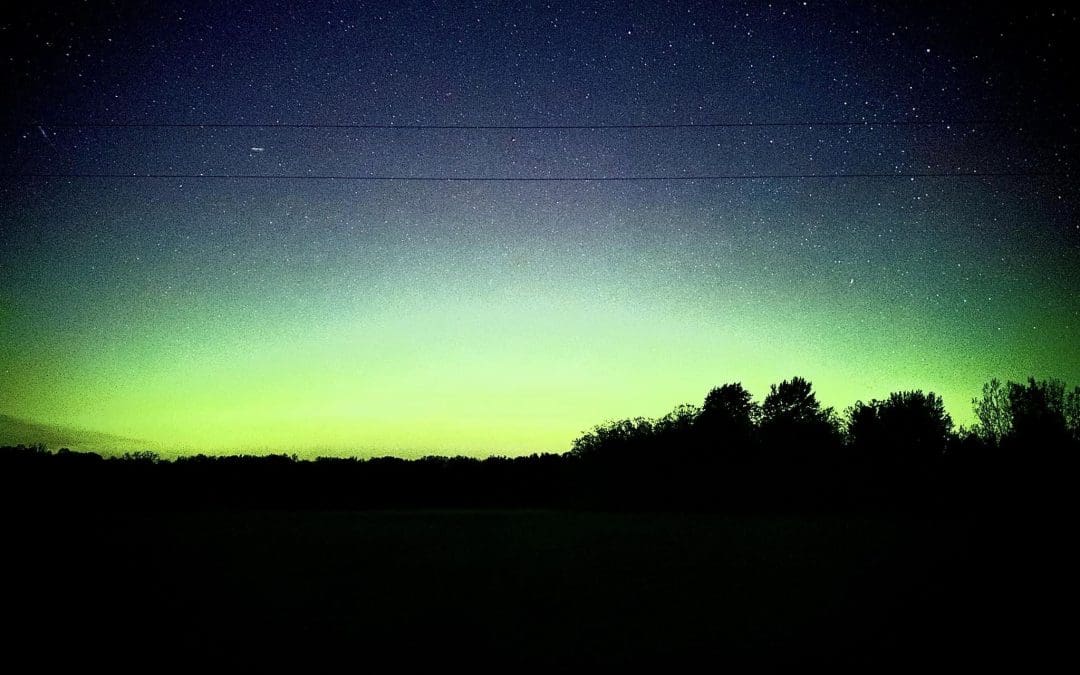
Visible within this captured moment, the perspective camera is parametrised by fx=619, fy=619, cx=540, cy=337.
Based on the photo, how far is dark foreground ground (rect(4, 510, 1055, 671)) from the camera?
25.5 ft

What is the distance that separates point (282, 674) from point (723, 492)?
4267 cm

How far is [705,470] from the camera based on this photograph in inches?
1818

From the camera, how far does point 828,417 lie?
228 feet

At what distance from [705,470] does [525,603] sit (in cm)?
3796

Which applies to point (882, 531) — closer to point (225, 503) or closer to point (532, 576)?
point (532, 576)

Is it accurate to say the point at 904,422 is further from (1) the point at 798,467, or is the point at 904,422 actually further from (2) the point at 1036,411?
(1) the point at 798,467

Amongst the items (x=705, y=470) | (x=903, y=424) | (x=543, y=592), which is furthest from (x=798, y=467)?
(x=543, y=592)

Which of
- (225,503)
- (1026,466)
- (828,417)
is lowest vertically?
(225,503)

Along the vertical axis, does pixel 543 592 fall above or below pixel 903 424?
below

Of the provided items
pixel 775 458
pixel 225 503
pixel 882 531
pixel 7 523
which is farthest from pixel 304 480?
pixel 882 531

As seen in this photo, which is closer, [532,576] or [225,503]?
[532,576]

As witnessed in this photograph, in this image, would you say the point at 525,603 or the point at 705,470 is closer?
the point at 525,603

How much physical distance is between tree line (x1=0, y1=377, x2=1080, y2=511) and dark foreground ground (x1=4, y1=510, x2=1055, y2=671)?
27267 millimetres

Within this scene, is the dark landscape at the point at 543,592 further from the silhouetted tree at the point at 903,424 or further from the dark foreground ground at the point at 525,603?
the silhouetted tree at the point at 903,424
